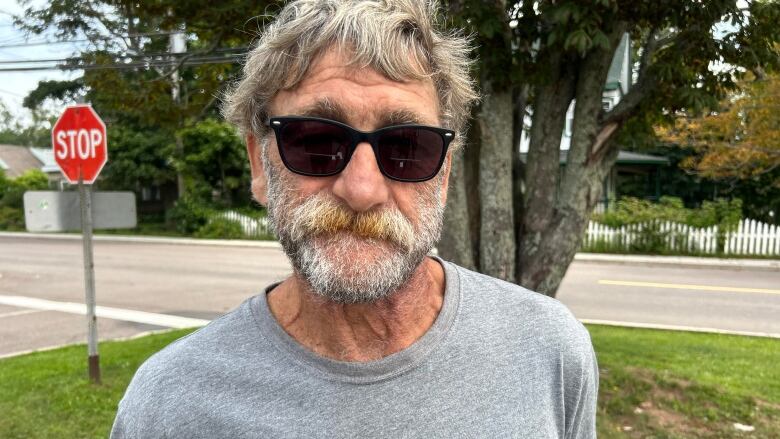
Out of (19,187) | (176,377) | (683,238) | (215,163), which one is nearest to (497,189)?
(176,377)

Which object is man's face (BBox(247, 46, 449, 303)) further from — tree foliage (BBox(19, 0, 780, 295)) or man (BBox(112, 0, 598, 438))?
tree foliage (BBox(19, 0, 780, 295))

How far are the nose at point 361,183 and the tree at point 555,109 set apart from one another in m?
2.52

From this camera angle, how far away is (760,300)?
33.8ft

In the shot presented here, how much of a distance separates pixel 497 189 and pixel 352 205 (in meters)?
2.99

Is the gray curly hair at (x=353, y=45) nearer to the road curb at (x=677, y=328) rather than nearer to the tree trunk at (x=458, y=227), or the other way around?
the tree trunk at (x=458, y=227)

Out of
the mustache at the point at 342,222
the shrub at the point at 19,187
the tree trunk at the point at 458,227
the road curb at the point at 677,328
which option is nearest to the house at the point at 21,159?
the shrub at the point at 19,187

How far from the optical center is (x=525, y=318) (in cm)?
147

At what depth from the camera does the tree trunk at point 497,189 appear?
408cm

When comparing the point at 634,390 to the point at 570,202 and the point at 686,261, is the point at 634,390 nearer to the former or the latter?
the point at 570,202

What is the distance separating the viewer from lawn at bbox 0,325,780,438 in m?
4.34

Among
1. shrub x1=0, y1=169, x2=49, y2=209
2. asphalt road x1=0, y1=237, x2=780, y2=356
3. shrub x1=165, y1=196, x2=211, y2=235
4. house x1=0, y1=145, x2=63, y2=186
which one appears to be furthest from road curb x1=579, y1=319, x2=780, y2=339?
house x1=0, y1=145, x2=63, y2=186

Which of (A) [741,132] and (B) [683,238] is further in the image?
(B) [683,238]

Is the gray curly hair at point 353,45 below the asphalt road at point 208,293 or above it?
above

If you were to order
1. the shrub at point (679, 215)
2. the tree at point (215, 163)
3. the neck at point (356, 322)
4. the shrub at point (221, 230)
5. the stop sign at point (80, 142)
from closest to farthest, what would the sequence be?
the neck at point (356, 322), the stop sign at point (80, 142), the shrub at point (679, 215), the tree at point (215, 163), the shrub at point (221, 230)
